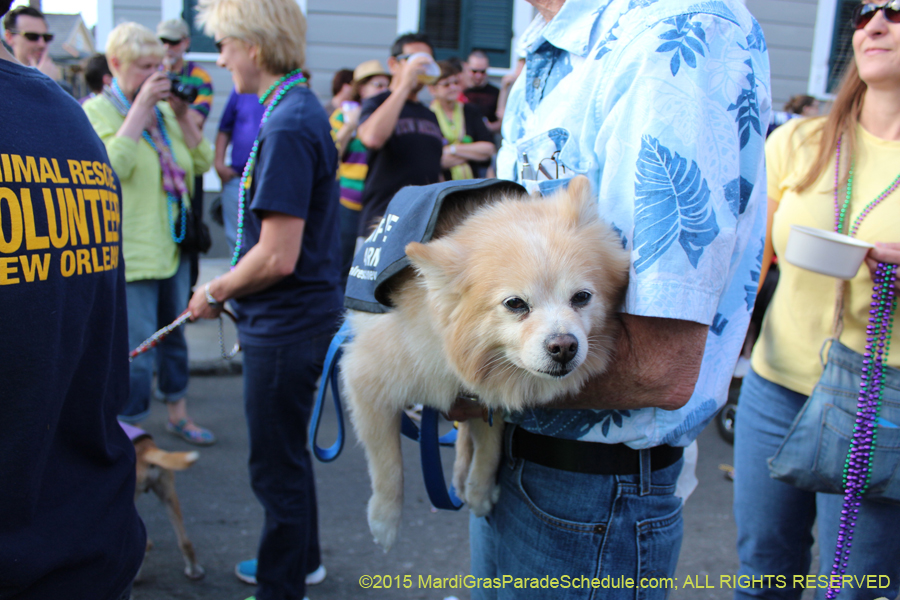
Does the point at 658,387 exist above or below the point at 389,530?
above

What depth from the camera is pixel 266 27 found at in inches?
99.7

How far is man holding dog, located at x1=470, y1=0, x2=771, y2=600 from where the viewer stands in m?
1.13

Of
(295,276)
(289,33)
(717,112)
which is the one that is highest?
(289,33)

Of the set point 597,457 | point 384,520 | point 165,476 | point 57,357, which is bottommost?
point 165,476

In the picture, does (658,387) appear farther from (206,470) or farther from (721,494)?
(206,470)

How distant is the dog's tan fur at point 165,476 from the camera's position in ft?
9.38

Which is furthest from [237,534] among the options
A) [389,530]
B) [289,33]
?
[289,33]

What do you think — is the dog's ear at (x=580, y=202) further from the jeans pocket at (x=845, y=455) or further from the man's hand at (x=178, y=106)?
the man's hand at (x=178, y=106)

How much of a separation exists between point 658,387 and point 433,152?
4068mm

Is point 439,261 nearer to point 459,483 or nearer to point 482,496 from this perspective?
point 482,496

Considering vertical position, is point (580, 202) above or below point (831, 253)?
above

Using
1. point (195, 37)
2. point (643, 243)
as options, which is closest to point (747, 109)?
point (643, 243)

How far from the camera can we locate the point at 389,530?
1852mm

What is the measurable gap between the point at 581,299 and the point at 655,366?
0.88ft
